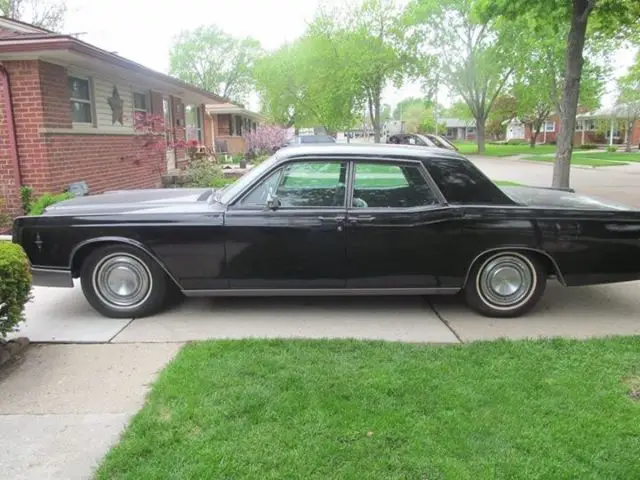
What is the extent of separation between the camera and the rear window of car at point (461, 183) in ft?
16.2

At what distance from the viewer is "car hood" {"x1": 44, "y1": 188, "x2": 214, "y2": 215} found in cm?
497

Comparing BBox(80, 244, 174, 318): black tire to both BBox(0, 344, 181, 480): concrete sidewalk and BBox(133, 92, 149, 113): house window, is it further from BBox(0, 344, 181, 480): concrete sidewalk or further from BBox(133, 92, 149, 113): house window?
BBox(133, 92, 149, 113): house window

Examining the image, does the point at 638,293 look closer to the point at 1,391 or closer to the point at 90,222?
the point at 90,222

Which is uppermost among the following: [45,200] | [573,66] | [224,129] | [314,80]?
[314,80]

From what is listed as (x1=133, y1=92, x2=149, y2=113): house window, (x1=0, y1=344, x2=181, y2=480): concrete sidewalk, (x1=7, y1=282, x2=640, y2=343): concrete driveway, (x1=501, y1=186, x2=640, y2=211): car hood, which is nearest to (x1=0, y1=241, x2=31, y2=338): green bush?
(x1=0, y1=344, x2=181, y2=480): concrete sidewalk

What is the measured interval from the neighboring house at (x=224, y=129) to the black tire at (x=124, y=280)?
26.8 metres

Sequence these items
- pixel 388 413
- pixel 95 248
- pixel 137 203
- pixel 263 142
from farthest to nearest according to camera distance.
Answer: pixel 263 142 → pixel 137 203 → pixel 95 248 → pixel 388 413

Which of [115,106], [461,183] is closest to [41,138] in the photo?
[115,106]

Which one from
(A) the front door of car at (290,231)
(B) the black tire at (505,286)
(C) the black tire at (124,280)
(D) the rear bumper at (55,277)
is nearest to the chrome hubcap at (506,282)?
(B) the black tire at (505,286)

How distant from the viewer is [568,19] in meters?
9.57

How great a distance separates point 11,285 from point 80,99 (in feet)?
26.6

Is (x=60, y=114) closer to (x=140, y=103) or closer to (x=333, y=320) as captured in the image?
(x=140, y=103)

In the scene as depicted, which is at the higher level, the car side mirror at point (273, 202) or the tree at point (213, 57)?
the tree at point (213, 57)

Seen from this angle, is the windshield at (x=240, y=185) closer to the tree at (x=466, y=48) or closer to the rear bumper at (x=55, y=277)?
the rear bumper at (x=55, y=277)
